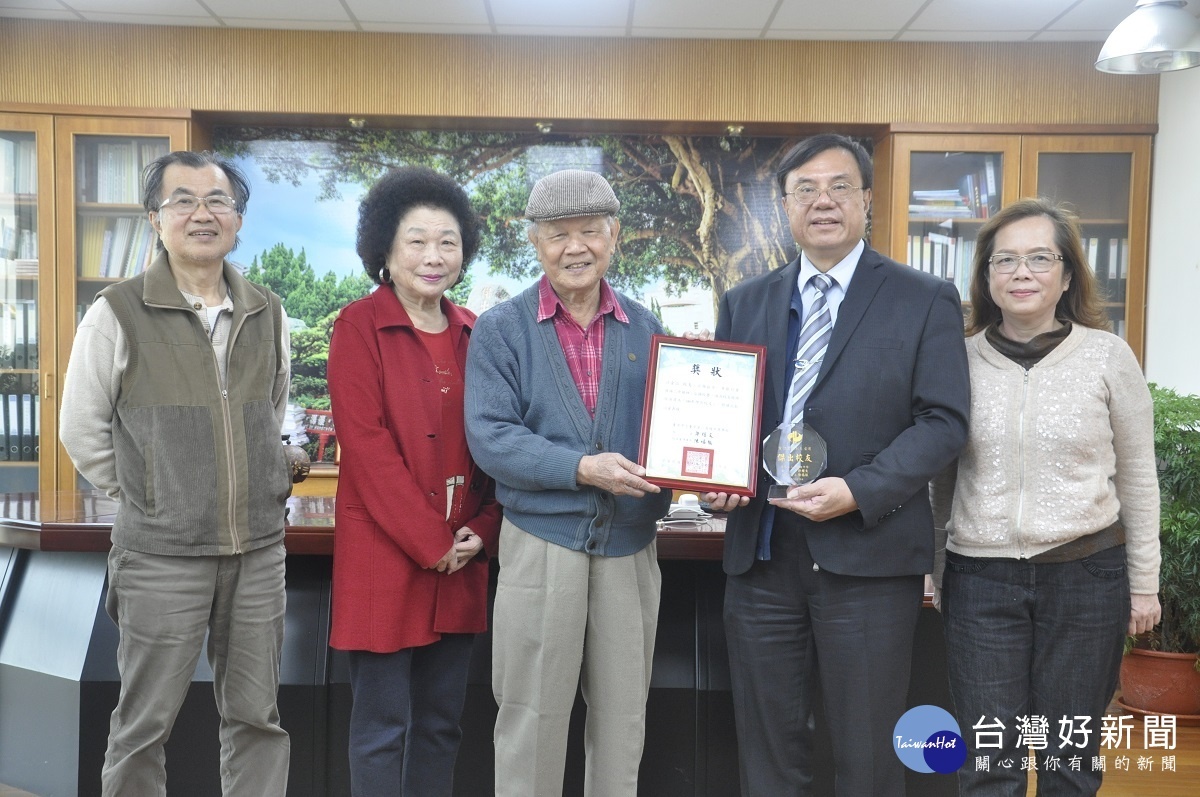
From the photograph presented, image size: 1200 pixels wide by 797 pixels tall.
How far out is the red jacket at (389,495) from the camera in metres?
1.84

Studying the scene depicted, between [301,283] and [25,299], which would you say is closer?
[25,299]

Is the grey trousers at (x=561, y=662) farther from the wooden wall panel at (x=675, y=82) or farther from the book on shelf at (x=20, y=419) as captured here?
the book on shelf at (x=20, y=419)

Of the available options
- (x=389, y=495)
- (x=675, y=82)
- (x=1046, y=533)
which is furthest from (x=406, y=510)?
(x=675, y=82)

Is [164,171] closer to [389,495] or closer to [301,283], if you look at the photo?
[389,495]

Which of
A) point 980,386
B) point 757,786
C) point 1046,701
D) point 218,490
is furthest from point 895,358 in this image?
point 218,490

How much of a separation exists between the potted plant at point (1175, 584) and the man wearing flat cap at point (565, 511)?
8.22 feet

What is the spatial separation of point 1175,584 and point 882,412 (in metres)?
2.38

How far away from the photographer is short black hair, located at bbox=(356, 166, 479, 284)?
1977mm

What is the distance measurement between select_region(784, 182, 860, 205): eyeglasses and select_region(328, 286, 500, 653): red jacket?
2.71 feet

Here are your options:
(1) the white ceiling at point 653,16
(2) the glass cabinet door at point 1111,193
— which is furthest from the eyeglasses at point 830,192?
(2) the glass cabinet door at point 1111,193

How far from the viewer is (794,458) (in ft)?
5.69

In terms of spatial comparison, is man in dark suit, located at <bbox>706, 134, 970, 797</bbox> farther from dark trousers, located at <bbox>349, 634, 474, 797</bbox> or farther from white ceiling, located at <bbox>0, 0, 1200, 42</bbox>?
white ceiling, located at <bbox>0, 0, 1200, 42</bbox>

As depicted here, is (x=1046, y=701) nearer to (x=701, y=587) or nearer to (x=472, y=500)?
(x=701, y=587)

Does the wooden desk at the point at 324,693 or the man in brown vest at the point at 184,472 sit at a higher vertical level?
the man in brown vest at the point at 184,472
